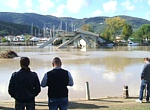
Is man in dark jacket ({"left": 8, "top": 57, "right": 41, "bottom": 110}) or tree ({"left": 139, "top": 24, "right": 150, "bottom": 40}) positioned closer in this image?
man in dark jacket ({"left": 8, "top": 57, "right": 41, "bottom": 110})

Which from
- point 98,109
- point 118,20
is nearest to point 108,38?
point 118,20

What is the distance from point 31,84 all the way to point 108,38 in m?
107

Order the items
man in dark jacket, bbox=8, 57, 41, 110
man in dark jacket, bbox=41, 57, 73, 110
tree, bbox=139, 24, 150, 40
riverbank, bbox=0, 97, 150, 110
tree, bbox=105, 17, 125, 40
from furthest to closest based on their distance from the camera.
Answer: tree, bbox=139, 24, 150, 40 → tree, bbox=105, 17, 125, 40 → riverbank, bbox=0, 97, 150, 110 → man in dark jacket, bbox=41, 57, 73, 110 → man in dark jacket, bbox=8, 57, 41, 110

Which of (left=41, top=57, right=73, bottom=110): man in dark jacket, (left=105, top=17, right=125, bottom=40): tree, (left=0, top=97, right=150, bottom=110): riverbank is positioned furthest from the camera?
(left=105, top=17, right=125, bottom=40): tree

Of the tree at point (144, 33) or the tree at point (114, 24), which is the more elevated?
the tree at point (114, 24)

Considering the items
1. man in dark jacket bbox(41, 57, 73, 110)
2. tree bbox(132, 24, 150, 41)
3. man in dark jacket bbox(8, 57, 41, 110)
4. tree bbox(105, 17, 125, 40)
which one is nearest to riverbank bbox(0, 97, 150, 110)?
man in dark jacket bbox(41, 57, 73, 110)

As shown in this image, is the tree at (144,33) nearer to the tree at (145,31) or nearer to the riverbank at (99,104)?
the tree at (145,31)

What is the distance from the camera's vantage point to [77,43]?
307 ft

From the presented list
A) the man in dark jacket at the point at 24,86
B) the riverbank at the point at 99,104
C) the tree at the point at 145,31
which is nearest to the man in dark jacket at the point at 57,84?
the man in dark jacket at the point at 24,86

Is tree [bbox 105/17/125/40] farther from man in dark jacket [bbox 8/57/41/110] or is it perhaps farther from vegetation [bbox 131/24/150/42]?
man in dark jacket [bbox 8/57/41/110]

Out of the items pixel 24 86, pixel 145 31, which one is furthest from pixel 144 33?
pixel 24 86

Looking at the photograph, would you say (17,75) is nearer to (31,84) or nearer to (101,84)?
(31,84)

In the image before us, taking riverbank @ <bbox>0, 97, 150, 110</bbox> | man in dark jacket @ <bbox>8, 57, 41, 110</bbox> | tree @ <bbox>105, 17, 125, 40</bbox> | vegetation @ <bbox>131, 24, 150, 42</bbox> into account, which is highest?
tree @ <bbox>105, 17, 125, 40</bbox>

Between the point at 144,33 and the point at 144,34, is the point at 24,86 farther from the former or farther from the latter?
the point at 144,33
